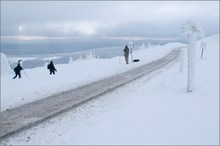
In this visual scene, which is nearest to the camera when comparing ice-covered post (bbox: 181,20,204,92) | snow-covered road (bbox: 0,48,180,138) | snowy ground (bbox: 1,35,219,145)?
snowy ground (bbox: 1,35,219,145)

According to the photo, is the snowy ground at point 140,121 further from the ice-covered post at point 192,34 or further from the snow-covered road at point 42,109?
the ice-covered post at point 192,34

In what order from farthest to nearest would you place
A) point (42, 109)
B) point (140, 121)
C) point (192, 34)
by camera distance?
point (192, 34) → point (42, 109) → point (140, 121)

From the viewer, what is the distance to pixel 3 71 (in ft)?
122

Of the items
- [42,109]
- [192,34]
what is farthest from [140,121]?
[192,34]

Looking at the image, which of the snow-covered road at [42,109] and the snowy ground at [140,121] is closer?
the snowy ground at [140,121]

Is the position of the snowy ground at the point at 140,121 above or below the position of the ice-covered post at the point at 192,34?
below

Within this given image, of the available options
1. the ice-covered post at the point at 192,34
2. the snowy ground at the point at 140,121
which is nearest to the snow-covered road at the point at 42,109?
the snowy ground at the point at 140,121

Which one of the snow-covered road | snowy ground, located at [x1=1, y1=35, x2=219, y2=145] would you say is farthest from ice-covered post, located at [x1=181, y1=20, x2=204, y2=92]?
the snow-covered road

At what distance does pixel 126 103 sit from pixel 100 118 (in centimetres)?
214

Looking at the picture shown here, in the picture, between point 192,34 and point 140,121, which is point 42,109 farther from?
point 192,34

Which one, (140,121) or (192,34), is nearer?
(140,121)

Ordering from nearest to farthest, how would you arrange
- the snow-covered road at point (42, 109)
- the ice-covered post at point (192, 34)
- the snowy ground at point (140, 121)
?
1. the snowy ground at point (140, 121)
2. the snow-covered road at point (42, 109)
3. the ice-covered post at point (192, 34)

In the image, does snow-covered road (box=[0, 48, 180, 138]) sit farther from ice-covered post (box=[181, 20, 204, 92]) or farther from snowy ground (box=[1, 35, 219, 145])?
ice-covered post (box=[181, 20, 204, 92])

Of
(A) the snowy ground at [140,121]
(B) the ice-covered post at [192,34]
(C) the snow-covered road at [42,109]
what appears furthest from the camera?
(B) the ice-covered post at [192,34]
